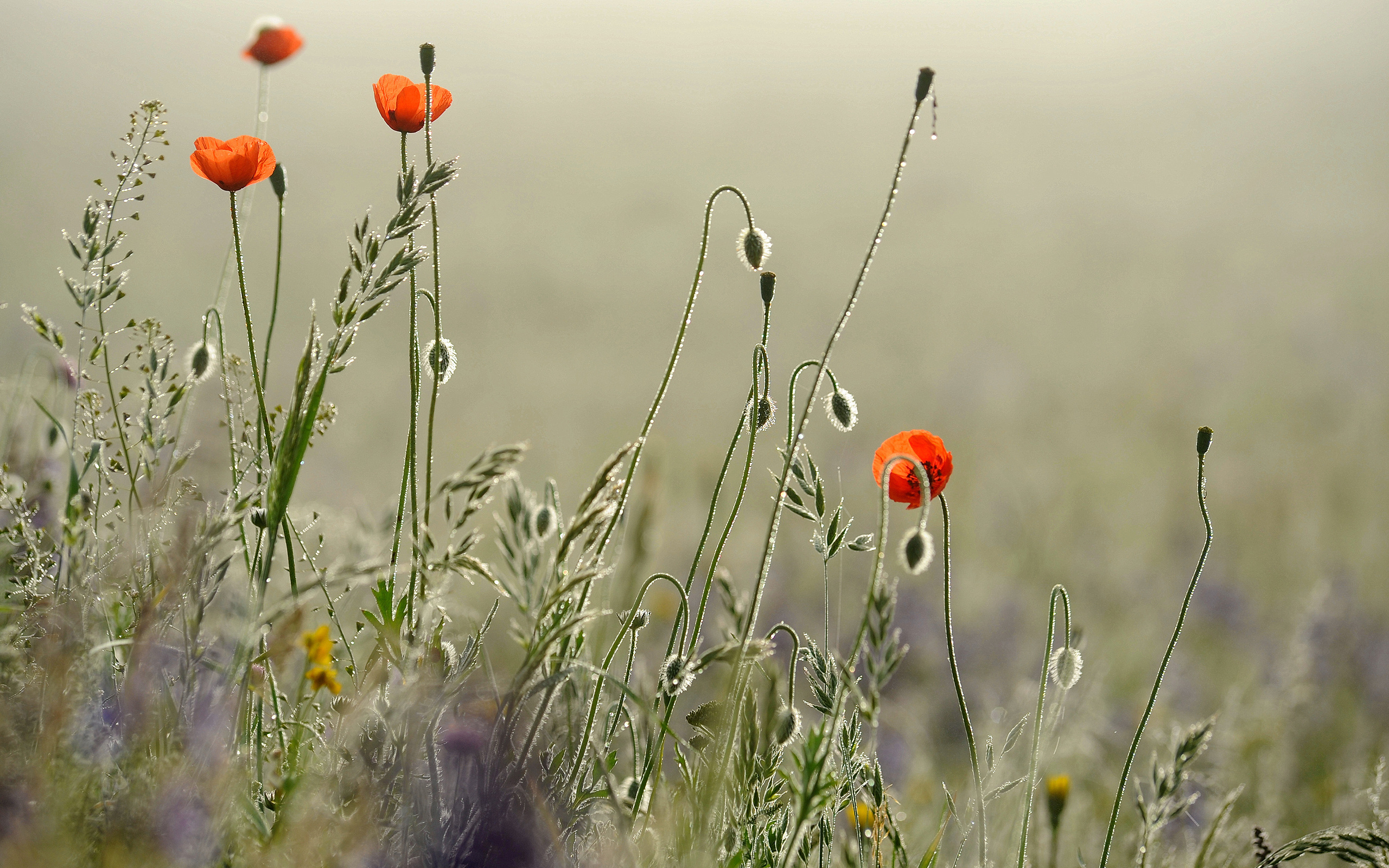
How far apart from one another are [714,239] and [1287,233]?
9.52 m

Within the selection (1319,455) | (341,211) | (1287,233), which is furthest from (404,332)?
(1287,233)

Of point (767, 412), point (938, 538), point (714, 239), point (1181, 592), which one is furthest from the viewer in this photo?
point (714, 239)

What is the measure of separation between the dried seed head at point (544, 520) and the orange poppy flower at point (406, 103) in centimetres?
67

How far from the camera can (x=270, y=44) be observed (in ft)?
5.25

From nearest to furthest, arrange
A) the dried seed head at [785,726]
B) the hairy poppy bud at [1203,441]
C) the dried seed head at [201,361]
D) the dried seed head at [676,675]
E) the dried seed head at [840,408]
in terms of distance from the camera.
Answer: the dried seed head at [785,726], the dried seed head at [676,675], the hairy poppy bud at [1203,441], the dried seed head at [201,361], the dried seed head at [840,408]

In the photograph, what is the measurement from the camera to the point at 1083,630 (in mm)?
1622

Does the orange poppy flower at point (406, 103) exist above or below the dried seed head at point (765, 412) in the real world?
above

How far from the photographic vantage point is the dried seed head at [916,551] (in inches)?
47.8

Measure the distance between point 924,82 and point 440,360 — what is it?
0.83 metres

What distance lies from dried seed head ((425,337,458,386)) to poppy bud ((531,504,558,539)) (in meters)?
0.25

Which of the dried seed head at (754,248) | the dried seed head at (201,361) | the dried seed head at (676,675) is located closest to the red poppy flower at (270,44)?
the dried seed head at (201,361)

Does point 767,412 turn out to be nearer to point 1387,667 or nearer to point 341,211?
point 1387,667

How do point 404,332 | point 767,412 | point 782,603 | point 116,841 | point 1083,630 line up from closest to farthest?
point 116,841 < point 767,412 < point 1083,630 < point 782,603 < point 404,332

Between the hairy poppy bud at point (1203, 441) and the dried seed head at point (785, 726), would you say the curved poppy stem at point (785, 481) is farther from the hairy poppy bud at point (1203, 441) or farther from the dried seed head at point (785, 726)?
the hairy poppy bud at point (1203, 441)
